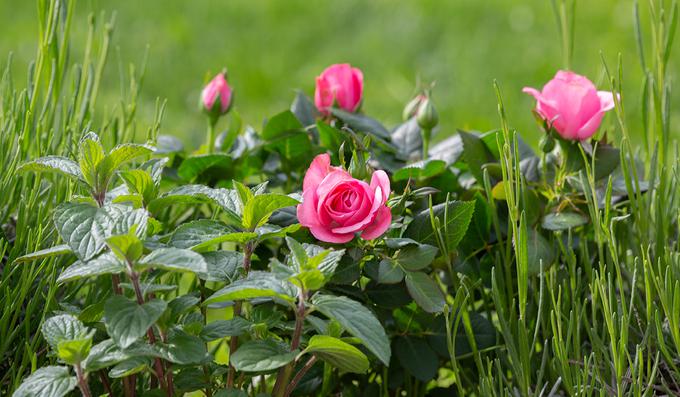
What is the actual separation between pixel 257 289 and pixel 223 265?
154 millimetres

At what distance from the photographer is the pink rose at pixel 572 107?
1177mm

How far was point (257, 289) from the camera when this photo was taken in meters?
0.83

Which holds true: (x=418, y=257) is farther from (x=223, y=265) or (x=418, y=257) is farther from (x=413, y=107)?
(x=413, y=107)

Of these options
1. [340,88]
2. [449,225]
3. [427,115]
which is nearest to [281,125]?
[340,88]

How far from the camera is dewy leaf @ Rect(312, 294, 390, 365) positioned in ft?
2.68

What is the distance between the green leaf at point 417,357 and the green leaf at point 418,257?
17 cm

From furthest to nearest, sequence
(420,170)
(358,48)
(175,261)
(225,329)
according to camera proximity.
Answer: (358,48)
(420,170)
(225,329)
(175,261)

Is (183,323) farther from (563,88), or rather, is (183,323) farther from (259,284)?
(563,88)

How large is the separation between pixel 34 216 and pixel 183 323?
0.36 meters

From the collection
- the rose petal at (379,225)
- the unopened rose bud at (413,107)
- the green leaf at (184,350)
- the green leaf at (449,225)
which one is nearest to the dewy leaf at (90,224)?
the green leaf at (184,350)

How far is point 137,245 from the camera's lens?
82 cm

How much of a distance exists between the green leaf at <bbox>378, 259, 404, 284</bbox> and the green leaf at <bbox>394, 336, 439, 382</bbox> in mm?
176

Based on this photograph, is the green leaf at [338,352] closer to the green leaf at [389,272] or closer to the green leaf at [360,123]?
the green leaf at [389,272]

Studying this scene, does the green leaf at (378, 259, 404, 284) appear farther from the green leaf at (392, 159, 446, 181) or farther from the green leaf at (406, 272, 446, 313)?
the green leaf at (392, 159, 446, 181)
